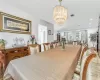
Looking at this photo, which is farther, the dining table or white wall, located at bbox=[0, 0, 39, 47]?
white wall, located at bbox=[0, 0, 39, 47]

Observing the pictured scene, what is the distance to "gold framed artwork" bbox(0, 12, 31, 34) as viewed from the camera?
3.25 metres

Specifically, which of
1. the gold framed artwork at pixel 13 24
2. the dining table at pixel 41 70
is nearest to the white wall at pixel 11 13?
the gold framed artwork at pixel 13 24

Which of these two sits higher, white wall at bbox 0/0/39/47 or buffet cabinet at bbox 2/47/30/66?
white wall at bbox 0/0/39/47

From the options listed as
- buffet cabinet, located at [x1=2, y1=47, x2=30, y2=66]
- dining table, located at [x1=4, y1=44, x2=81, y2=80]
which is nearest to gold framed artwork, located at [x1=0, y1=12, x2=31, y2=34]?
buffet cabinet, located at [x1=2, y1=47, x2=30, y2=66]

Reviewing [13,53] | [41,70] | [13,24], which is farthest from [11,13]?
[41,70]

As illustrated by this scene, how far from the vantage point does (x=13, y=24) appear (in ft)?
12.0

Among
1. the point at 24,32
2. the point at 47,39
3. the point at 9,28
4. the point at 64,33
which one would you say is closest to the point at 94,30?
the point at 64,33

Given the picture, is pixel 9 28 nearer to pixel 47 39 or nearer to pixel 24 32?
pixel 24 32

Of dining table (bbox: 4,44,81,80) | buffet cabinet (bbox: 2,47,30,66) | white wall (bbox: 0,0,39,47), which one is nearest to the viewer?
dining table (bbox: 4,44,81,80)

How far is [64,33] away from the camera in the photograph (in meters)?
14.1

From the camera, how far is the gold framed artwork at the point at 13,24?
128 inches

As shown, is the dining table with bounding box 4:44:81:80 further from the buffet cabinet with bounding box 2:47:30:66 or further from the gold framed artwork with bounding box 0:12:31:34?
the gold framed artwork with bounding box 0:12:31:34

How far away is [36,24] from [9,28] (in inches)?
77.4

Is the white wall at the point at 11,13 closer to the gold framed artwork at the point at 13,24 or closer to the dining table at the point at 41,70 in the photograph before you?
the gold framed artwork at the point at 13,24
